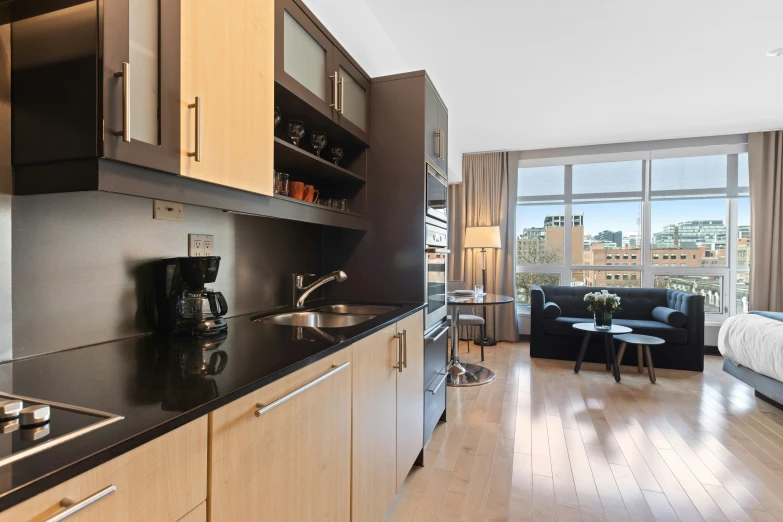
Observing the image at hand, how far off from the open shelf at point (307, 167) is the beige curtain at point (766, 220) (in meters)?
5.08

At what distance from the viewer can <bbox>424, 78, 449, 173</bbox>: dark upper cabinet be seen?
222 cm

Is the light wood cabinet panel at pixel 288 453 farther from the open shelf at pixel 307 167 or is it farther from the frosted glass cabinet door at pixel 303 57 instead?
the frosted glass cabinet door at pixel 303 57

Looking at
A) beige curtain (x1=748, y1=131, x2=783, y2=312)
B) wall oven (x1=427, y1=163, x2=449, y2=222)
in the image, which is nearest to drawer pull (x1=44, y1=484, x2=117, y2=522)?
wall oven (x1=427, y1=163, x2=449, y2=222)

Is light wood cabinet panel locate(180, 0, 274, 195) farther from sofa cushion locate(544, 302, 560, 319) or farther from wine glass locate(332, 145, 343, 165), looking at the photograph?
sofa cushion locate(544, 302, 560, 319)

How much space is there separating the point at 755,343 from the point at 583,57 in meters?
2.52

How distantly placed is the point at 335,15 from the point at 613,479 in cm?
283

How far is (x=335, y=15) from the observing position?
2.16m

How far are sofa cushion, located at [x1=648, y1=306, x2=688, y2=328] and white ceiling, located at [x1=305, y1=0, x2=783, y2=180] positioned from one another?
207 centimetres

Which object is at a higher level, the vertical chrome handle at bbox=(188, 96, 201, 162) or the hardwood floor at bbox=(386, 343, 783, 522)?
the vertical chrome handle at bbox=(188, 96, 201, 162)

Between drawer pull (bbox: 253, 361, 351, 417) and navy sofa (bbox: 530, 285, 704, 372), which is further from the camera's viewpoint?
navy sofa (bbox: 530, 285, 704, 372)

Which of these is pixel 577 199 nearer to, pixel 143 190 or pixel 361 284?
pixel 361 284

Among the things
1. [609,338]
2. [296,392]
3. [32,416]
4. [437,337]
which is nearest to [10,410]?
[32,416]

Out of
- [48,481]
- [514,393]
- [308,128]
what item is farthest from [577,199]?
[48,481]

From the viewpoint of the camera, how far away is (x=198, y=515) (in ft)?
2.25
